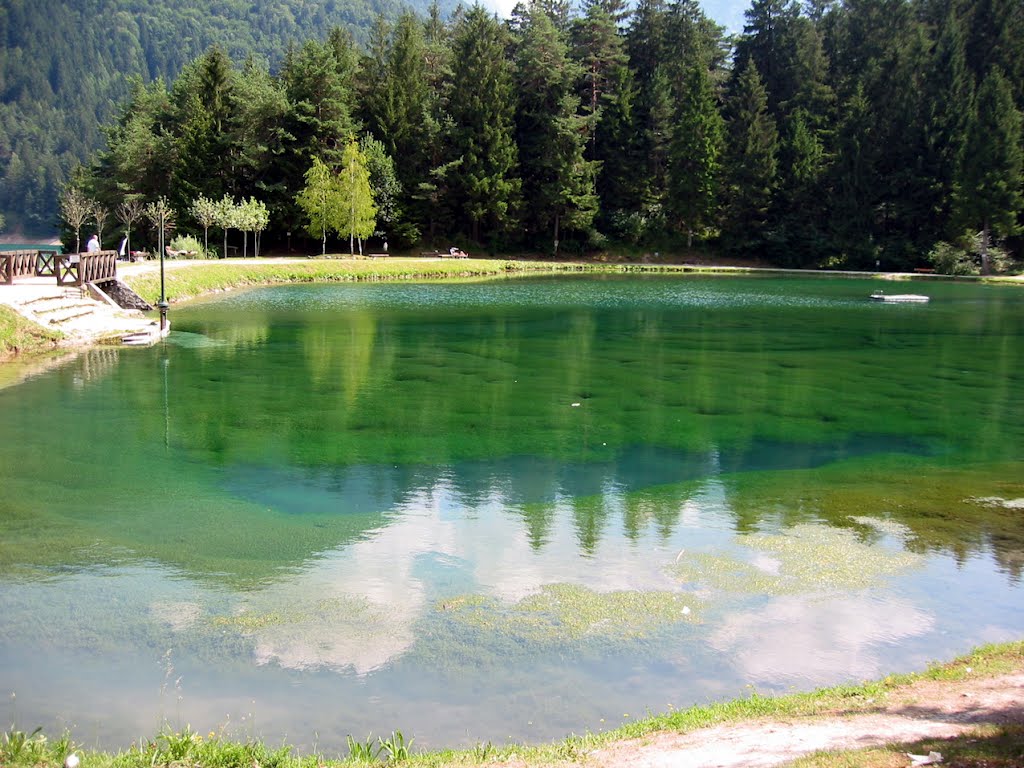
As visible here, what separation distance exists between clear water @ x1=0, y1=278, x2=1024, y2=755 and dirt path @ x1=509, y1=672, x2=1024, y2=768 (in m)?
1.18

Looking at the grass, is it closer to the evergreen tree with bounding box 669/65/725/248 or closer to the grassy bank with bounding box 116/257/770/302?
the grassy bank with bounding box 116/257/770/302

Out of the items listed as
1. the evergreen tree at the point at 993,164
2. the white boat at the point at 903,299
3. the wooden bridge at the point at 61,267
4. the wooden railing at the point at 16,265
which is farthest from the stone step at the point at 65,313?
the evergreen tree at the point at 993,164

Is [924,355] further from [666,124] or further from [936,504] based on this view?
[666,124]

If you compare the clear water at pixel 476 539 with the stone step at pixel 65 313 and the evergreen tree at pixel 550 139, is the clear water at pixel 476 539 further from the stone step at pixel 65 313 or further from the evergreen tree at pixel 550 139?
the evergreen tree at pixel 550 139

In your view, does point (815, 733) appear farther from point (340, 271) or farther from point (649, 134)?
point (649, 134)

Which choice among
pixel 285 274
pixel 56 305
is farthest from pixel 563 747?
pixel 285 274

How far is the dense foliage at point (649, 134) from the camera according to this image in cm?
7144

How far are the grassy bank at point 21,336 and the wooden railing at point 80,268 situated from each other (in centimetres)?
501

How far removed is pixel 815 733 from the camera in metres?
6.55

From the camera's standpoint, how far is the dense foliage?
71.4 m

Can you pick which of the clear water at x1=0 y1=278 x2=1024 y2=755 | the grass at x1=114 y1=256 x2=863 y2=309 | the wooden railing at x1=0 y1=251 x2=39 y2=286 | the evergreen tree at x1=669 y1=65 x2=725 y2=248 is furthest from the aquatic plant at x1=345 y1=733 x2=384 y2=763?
the evergreen tree at x1=669 y1=65 x2=725 y2=248

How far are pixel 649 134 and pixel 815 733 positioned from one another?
79.5 meters

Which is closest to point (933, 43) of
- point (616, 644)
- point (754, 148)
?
point (754, 148)

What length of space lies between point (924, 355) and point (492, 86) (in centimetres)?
5383
